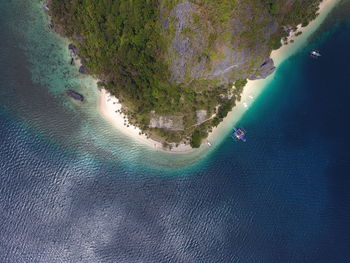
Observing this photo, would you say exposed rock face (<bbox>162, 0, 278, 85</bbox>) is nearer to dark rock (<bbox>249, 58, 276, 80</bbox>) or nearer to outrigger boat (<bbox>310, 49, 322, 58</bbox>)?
dark rock (<bbox>249, 58, 276, 80</bbox>)

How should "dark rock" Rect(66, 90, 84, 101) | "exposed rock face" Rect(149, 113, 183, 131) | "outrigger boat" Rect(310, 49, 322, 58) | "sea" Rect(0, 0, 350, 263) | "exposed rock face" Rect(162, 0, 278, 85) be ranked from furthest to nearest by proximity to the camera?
"outrigger boat" Rect(310, 49, 322, 58), "sea" Rect(0, 0, 350, 263), "dark rock" Rect(66, 90, 84, 101), "exposed rock face" Rect(149, 113, 183, 131), "exposed rock face" Rect(162, 0, 278, 85)

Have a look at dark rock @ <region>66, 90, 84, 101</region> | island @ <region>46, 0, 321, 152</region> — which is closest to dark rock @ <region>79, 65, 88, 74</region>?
island @ <region>46, 0, 321, 152</region>

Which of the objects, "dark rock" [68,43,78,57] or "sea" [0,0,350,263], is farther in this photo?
"sea" [0,0,350,263]

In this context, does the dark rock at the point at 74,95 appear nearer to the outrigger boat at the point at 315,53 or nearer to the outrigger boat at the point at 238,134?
the outrigger boat at the point at 238,134

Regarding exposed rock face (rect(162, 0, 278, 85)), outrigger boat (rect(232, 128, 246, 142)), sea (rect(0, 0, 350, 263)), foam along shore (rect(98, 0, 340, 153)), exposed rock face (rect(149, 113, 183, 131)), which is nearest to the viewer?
exposed rock face (rect(162, 0, 278, 85))

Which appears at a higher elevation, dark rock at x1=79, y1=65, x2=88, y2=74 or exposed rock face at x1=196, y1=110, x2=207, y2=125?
dark rock at x1=79, y1=65, x2=88, y2=74

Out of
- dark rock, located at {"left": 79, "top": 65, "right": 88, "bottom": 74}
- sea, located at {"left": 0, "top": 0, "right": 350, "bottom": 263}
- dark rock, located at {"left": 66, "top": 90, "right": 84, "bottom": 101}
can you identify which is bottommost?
sea, located at {"left": 0, "top": 0, "right": 350, "bottom": 263}

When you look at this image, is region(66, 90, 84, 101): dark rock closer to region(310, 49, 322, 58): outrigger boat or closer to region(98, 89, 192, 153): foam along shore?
region(98, 89, 192, 153): foam along shore
